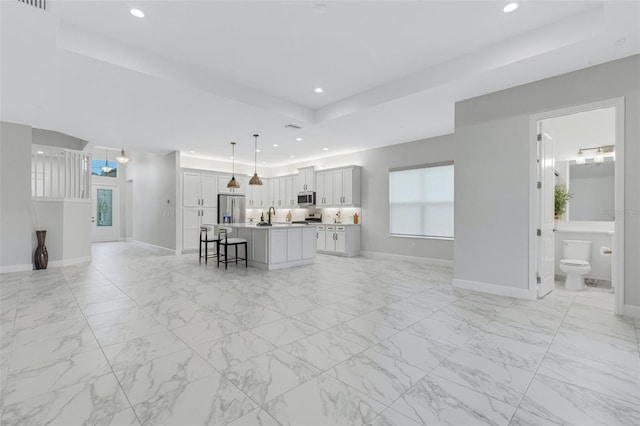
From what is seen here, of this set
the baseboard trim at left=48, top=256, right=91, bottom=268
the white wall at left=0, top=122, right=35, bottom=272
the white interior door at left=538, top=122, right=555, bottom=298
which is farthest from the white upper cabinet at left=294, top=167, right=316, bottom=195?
the white wall at left=0, top=122, right=35, bottom=272

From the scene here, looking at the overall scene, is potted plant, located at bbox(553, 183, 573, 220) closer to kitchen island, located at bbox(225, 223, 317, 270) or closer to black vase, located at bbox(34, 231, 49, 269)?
kitchen island, located at bbox(225, 223, 317, 270)

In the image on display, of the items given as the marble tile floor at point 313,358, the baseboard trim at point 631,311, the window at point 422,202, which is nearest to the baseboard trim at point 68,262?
the marble tile floor at point 313,358

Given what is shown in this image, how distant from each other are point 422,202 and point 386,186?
3.34 feet

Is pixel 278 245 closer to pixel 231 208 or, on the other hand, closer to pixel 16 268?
pixel 231 208

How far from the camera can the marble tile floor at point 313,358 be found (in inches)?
66.7

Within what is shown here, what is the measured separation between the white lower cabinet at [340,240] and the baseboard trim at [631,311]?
516cm

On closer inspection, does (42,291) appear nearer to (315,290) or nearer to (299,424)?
(315,290)

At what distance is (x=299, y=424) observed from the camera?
1.58 m

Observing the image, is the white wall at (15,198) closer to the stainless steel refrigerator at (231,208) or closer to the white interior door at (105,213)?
the stainless steel refrigerator at (231,208)

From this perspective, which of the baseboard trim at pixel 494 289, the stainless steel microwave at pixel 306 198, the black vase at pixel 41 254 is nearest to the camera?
the baseboard trim at pixel 494 289

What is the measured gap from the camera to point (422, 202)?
694 cm

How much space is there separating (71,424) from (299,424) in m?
1.20

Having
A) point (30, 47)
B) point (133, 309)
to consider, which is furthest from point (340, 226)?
point (30, 47)

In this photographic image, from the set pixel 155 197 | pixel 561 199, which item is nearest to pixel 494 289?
→ pixel 561 199
